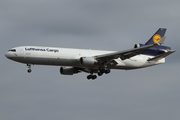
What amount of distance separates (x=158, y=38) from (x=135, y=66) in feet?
24.4

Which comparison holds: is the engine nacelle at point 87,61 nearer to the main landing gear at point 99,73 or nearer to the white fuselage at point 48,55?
the white fuselage at point 48,55

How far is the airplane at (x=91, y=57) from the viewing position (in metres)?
56.4

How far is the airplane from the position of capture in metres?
56.4

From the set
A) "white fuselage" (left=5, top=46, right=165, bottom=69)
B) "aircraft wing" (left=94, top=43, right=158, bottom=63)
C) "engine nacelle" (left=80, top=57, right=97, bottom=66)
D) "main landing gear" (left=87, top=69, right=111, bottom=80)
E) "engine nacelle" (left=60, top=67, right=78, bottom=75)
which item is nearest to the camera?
"white fuselage" (left=5, top=46, right=165, bottom=69)

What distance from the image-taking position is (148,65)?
64.6 m

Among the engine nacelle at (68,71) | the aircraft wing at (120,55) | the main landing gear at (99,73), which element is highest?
the aircraft wing at (120,55)

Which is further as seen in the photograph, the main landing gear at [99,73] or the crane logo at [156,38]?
the crane logo at [156,38]

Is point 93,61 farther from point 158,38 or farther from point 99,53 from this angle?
point 158,38

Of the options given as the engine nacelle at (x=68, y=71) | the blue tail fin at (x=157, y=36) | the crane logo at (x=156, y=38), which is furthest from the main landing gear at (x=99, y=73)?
Answer: the crane logo at (x=156, y=38)

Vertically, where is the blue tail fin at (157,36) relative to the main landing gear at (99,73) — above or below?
above

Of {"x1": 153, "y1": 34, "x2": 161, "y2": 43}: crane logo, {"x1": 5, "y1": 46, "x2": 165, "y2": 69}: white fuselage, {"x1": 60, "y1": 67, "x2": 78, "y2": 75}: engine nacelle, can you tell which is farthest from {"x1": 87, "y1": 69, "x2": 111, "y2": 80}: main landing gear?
{"x1": 153, "y1": 34, "x2": 161, "y2": 43}: crane logo

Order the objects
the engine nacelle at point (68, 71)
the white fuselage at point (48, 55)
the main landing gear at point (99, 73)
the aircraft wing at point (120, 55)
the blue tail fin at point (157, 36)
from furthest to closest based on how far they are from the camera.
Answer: the blue tail fin at point (157, 36)
the engine nacelle at point (68, 71)
the main landing gear at point (99, 73)
the aircraft wing at point (120, 55)
the white fuselage at point (48, 55)

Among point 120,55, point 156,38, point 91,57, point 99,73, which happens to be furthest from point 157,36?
point 91,57

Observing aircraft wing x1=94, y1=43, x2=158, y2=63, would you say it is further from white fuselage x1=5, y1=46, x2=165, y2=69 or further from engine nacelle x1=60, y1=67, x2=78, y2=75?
engine nacelle x1=60, y1=67, x2=78, y2=75
